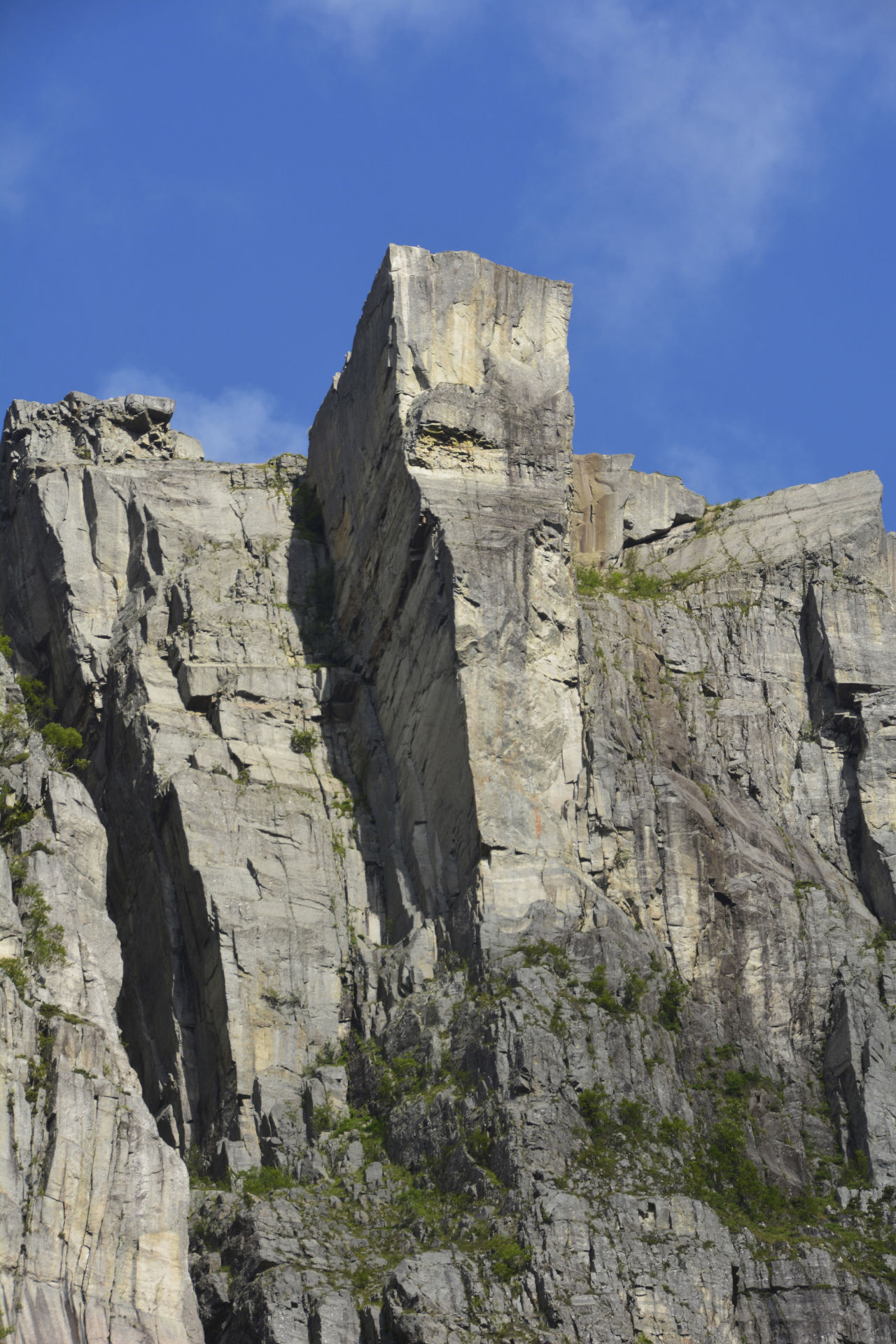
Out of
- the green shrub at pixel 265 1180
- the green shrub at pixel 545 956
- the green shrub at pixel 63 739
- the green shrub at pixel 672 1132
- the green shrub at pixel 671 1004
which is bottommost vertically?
the green shrub at pixel 265 1180

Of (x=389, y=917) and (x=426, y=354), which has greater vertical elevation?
(x=426, y=354)

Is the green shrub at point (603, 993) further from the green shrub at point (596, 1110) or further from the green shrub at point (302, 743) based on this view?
the green shrub at point (302, 743)

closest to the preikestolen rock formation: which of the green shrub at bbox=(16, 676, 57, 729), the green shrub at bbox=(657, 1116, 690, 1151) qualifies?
the green shrub at bbox=(657, 1116, 690, 1151)

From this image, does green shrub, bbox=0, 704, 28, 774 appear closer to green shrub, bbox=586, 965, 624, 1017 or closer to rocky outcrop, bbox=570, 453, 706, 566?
green shrub, bbox=586, 965, 624, 1017

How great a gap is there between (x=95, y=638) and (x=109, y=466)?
713 centimetres

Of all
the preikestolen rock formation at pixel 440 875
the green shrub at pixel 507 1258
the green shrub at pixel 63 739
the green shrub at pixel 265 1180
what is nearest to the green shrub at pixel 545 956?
the preikestolen rock formation at pixel 440 875

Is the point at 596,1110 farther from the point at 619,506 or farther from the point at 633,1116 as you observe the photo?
the point at 619,506

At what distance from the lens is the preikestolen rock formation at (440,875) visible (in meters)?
55.4

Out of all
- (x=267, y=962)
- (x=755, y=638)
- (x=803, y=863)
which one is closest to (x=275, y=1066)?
(x=267, y=962)

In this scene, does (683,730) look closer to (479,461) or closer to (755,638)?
(755,638)

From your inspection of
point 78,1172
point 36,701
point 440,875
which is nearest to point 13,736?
point 36,701

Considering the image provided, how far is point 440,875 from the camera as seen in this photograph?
65.1 m

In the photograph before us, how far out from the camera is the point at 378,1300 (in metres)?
55.2

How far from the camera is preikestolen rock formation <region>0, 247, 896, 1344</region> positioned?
55.4 m
